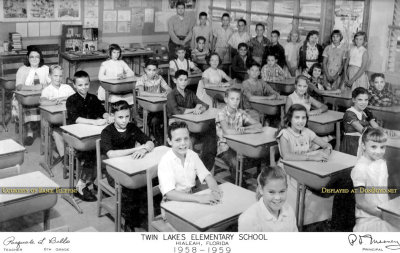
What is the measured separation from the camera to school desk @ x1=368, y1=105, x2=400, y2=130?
4164 mm

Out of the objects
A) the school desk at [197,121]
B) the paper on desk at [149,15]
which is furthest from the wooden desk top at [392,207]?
the paper on desk at [149,15]

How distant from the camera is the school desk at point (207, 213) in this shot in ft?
6.89

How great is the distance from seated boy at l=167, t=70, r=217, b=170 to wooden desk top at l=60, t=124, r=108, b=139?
92 cm

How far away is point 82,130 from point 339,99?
2.75m

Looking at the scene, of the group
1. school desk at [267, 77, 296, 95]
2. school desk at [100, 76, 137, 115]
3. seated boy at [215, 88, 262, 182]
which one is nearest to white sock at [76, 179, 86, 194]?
seated boy at [215, 88, 262, 182]

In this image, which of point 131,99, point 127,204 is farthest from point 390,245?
point 131,99

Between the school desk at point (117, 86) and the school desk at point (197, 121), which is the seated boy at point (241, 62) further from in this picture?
the school desk at point (197, 121)

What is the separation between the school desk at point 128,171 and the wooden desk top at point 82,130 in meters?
0.53

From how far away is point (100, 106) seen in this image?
13.0 feet

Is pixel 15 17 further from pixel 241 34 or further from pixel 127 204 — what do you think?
pixel 127 204

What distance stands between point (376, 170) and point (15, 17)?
18.7ft

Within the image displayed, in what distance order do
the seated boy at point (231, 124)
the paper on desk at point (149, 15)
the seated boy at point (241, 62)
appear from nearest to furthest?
the seated boy at point (231, 124) < the seated boy at point (241, 62) < the paper on desk at point (149, 15)
